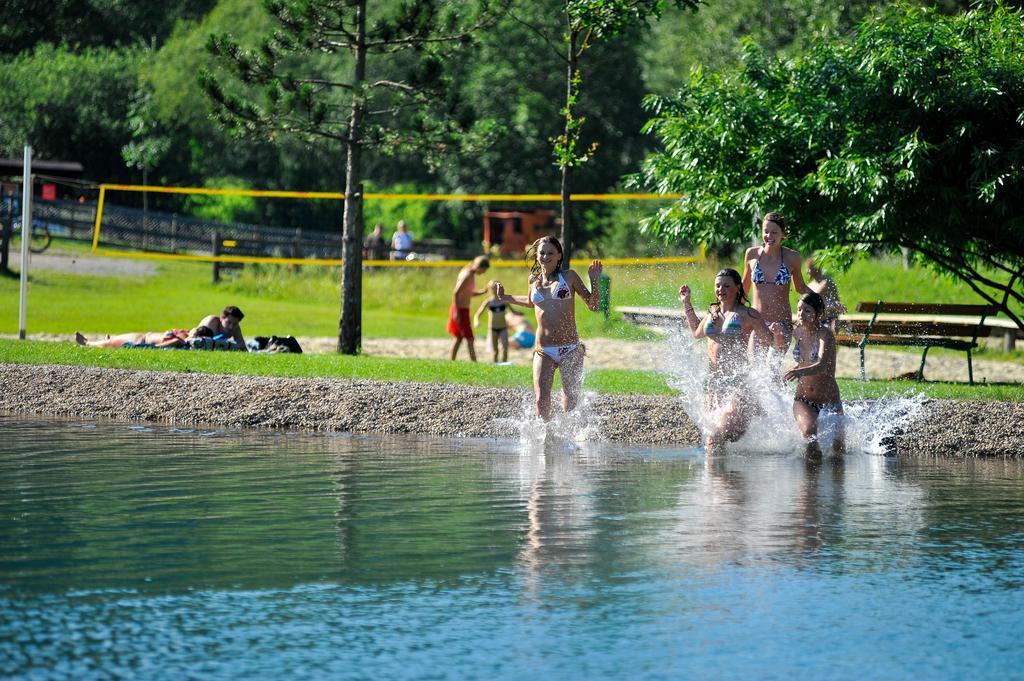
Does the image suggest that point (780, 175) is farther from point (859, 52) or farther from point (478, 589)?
point (478, 589)

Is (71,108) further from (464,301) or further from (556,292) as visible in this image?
(556,292)

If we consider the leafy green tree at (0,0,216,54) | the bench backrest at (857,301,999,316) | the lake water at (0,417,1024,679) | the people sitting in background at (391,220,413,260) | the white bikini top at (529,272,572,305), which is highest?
the leafy green tree at (0,0,216,54)

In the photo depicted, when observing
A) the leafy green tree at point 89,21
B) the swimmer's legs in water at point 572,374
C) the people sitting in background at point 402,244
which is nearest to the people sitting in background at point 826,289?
the swimmer's legs in water at point 572,374

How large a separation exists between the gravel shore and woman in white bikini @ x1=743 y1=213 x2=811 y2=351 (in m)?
1.27

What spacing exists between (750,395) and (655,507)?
289 centimetres

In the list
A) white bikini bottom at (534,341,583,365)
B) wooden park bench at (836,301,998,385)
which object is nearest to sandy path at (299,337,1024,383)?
wooden park bench at (836,301,998,385)

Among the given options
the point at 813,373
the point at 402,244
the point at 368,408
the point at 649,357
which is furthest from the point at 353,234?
the point at 402,244

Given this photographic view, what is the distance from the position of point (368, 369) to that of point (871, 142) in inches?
225

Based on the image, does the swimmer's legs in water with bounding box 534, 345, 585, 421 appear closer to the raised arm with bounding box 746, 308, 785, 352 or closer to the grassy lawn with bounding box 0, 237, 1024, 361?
the raised arm with bounding box 746, 308, 785, 352

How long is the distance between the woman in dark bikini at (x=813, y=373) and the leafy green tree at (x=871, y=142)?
3.11m

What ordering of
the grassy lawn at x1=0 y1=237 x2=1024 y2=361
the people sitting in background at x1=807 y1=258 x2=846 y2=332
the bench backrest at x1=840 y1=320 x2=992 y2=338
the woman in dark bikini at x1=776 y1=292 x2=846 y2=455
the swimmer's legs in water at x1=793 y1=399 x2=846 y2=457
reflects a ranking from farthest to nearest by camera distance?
the grassy lawn at x1=0 y1=237 x2=1024 y2=361
the bench backrest at x1=840 y1=320 x2=992 y2=338
the people sitting in background at x1=807 y1=258 x2=846 y2=332
the swimmer's legs in water at x1=793 y1=399 x2=846 y2=457
the woman in dark bikini at x1=776 y1=292 x2=846 y2=455

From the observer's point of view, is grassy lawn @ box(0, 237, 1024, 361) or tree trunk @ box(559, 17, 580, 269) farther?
grassy lawn @ box(0, 237, 1024, 361)

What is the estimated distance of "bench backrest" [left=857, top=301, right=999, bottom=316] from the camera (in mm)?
18609

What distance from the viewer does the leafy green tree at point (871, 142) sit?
50.2 ft
